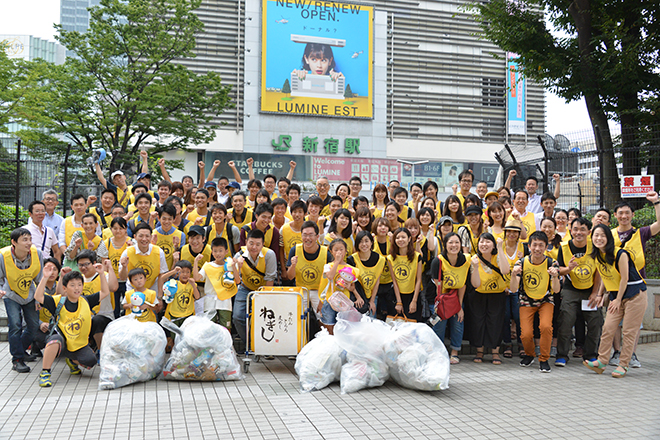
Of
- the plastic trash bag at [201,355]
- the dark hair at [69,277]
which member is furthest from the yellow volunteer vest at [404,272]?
the dark hair at [69,277]

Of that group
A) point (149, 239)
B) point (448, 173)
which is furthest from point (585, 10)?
point (448, 173)

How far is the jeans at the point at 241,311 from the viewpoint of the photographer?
6273mm

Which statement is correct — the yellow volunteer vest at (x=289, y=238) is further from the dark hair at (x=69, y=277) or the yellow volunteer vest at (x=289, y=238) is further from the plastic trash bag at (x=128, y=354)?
the dark hair at (x=69, y=277)

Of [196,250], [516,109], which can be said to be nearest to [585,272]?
[196,250]

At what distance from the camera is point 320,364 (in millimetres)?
5246

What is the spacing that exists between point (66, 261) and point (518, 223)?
20.0ft

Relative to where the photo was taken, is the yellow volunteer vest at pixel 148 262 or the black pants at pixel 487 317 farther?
the black pants at pixel 487 317

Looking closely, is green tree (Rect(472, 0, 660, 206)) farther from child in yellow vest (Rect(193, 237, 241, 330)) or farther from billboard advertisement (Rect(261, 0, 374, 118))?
billboard advertisement (Rect(261, 0, 374, 118))

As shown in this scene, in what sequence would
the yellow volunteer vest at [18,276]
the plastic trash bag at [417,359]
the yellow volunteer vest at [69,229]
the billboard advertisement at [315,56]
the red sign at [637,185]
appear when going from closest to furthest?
the plastic trash bag at [417,359] → the yellow volunteer vest at [18,276] → the yellow volunteer vest at [69,229] → the red sign at [637,185] → the billboard advertisement at [315,56]

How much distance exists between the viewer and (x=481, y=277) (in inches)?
257

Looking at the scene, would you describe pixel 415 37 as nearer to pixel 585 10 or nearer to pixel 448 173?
pixel 448 173

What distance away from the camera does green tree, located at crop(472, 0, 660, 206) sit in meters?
10.9

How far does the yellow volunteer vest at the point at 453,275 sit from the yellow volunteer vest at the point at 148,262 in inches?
134

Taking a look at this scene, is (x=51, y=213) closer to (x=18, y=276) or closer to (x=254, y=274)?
(x=18, y=276)
